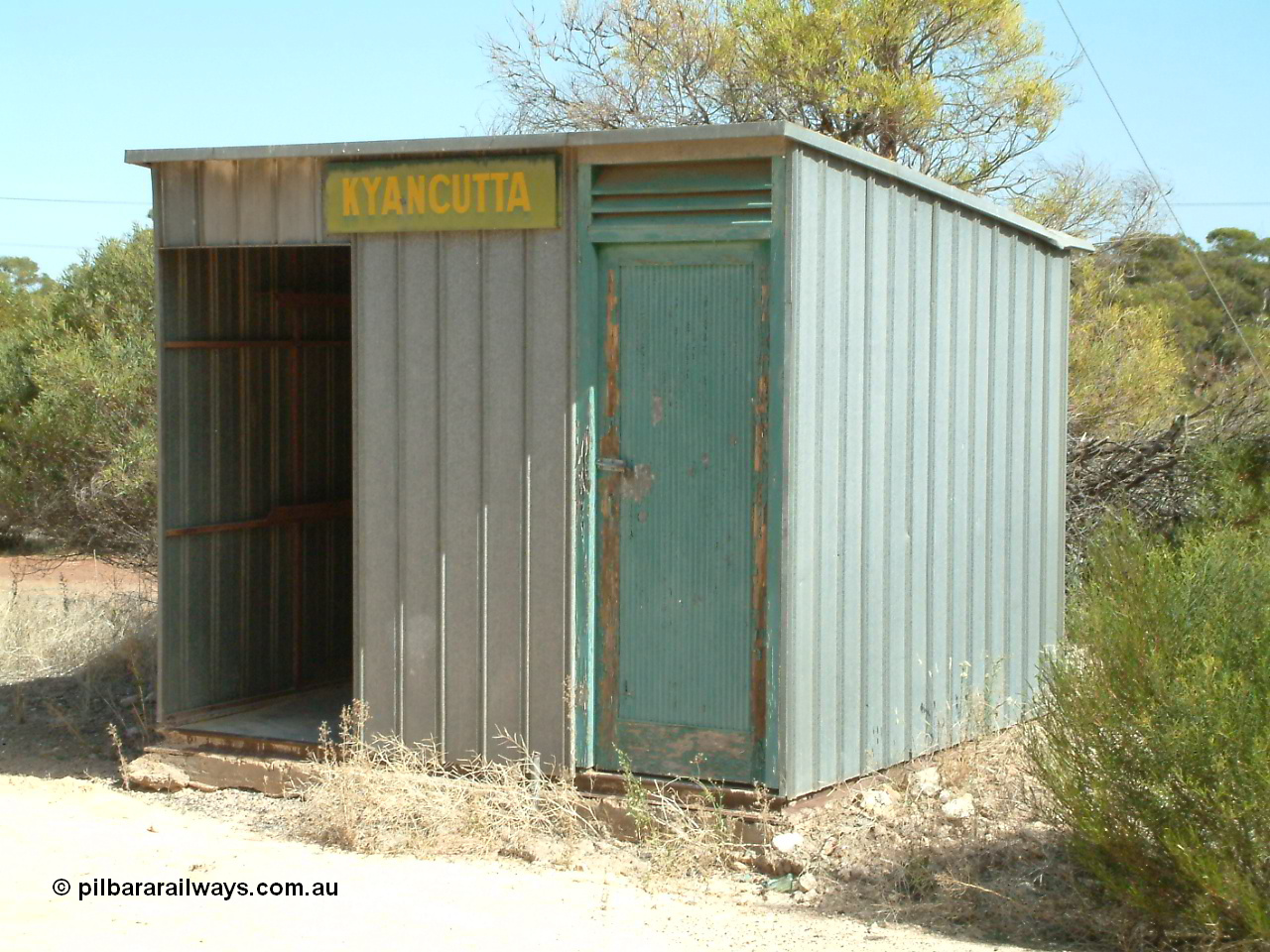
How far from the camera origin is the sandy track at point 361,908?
17.5 feet

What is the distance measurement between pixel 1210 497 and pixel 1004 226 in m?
4.84

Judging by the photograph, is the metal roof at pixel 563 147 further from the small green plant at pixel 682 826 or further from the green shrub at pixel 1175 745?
the small green plant at pixel 682 826

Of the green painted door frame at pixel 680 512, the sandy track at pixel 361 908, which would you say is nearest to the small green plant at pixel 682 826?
the green painted door frame at pixel 680 512

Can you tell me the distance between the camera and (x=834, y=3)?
700 inches

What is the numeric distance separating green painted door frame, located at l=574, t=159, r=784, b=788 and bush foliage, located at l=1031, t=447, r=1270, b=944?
134 cm

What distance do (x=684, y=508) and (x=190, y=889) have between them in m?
2.49

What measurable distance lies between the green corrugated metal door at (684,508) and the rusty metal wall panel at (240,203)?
1.56 m

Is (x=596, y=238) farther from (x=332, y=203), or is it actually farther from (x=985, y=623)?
(x=985, y=623)

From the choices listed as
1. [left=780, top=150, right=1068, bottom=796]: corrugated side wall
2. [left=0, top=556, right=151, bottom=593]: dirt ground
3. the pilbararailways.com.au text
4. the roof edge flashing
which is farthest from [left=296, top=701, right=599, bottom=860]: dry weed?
[left=0, top=556, right=151, bottom=593]: dirt ground

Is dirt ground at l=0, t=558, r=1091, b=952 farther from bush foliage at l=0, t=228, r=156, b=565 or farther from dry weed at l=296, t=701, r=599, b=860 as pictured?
bush foliage at l=0, t=228, r=156, b=565

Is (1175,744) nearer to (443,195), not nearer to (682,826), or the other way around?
(682,826)

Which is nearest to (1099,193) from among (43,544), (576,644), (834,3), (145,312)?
(834,3)

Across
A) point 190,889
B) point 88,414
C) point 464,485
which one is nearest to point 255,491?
point 464,485

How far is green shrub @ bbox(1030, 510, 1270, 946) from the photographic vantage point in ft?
15.8
